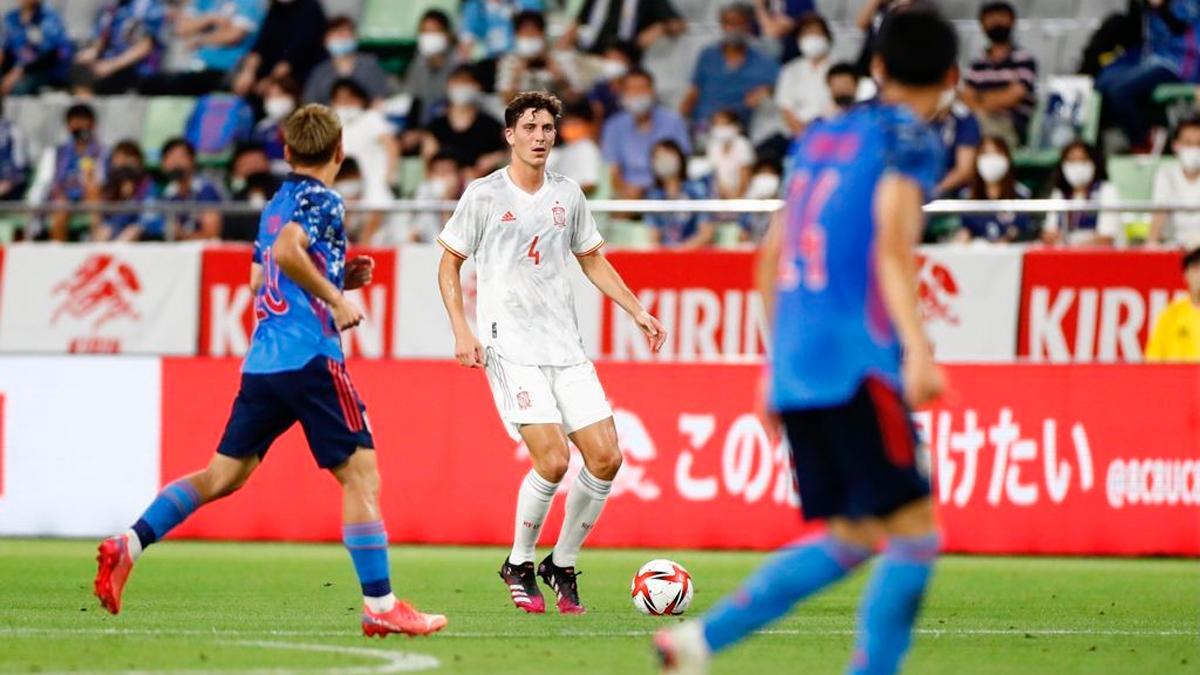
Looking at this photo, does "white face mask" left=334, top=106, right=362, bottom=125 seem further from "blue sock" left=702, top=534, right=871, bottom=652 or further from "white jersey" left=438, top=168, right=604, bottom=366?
"blue sock" left=702, top=534, right=871, bottom=652

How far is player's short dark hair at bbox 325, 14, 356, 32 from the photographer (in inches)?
872

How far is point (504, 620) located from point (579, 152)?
10415 mm

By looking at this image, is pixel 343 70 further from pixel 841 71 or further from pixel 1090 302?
pixel 1090 302

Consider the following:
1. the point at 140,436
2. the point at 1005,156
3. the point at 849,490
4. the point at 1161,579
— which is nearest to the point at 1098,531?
the point at 1161,579

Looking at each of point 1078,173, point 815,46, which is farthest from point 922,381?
point 815,46

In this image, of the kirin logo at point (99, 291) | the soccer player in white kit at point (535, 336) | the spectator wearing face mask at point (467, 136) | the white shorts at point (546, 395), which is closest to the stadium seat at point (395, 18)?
the spectator wearing face mask at point (467, 136)

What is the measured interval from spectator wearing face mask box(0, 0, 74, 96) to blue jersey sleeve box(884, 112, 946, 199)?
19053 millimetres

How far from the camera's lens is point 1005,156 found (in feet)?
59.4

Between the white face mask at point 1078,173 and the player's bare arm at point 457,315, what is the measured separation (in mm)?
8938

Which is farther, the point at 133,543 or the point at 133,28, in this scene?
the point at 133,28

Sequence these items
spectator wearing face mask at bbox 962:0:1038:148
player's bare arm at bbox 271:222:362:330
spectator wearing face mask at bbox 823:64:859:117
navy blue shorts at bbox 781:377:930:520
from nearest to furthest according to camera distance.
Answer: navy blue shorts at bbox 781:377:930:520 < player's bare arm at bbox 271:222:362:330 < spectator wearing face mask at bbox 823:64:859:117 < spectator wearing face mask at bbox 962:0:1038:148

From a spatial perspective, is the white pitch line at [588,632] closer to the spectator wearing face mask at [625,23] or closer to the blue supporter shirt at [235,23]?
the spectator wearing face mask at [625,23]

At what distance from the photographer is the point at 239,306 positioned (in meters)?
17.9

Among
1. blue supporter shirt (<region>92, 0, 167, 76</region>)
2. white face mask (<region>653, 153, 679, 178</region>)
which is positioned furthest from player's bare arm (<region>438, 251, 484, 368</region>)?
blue supporter shirt (<region>92, 0, 167, 76</region>)
